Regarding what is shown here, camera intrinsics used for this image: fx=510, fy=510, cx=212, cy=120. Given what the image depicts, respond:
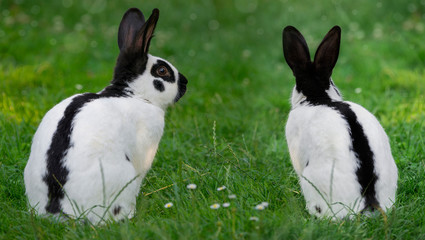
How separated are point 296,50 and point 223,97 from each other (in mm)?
2749

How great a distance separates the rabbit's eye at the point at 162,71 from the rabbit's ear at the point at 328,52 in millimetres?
1189

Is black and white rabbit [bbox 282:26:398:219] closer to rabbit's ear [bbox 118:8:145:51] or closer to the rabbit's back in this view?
the rabbit's back

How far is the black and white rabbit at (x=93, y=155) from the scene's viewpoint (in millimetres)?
3152

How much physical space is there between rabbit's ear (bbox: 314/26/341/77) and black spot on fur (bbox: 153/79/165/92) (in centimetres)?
121

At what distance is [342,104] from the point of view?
11.5ft

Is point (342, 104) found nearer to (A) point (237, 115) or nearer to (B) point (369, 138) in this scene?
(B) point (369, 138)

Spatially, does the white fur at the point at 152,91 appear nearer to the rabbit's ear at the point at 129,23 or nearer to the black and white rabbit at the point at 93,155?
the black and white rabbit at the point at 93,155

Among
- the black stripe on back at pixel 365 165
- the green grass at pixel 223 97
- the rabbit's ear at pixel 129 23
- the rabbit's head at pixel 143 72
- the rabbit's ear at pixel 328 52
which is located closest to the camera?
the green grass at pixel 223 97

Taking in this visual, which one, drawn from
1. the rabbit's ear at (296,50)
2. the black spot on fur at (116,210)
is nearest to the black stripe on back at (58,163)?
the black spot on fur at (116,210)

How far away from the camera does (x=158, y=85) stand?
13.3 feet

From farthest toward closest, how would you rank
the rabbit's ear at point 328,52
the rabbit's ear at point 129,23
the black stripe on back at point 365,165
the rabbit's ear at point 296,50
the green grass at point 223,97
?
1. the rabbit's ear at point 129,23
2. the rabbit's ear at point 296,50
3. the rabbit's ear at point 328,52
4. the black stripe on back at point 365,165
5. the green grass at point 223,97

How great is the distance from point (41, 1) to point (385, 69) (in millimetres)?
6434

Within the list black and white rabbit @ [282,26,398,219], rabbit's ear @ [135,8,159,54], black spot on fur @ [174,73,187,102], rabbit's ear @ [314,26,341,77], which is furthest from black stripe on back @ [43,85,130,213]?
rabbit's ear @ [314,26,341,77]

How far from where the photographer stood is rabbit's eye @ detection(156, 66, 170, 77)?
4074 mm
